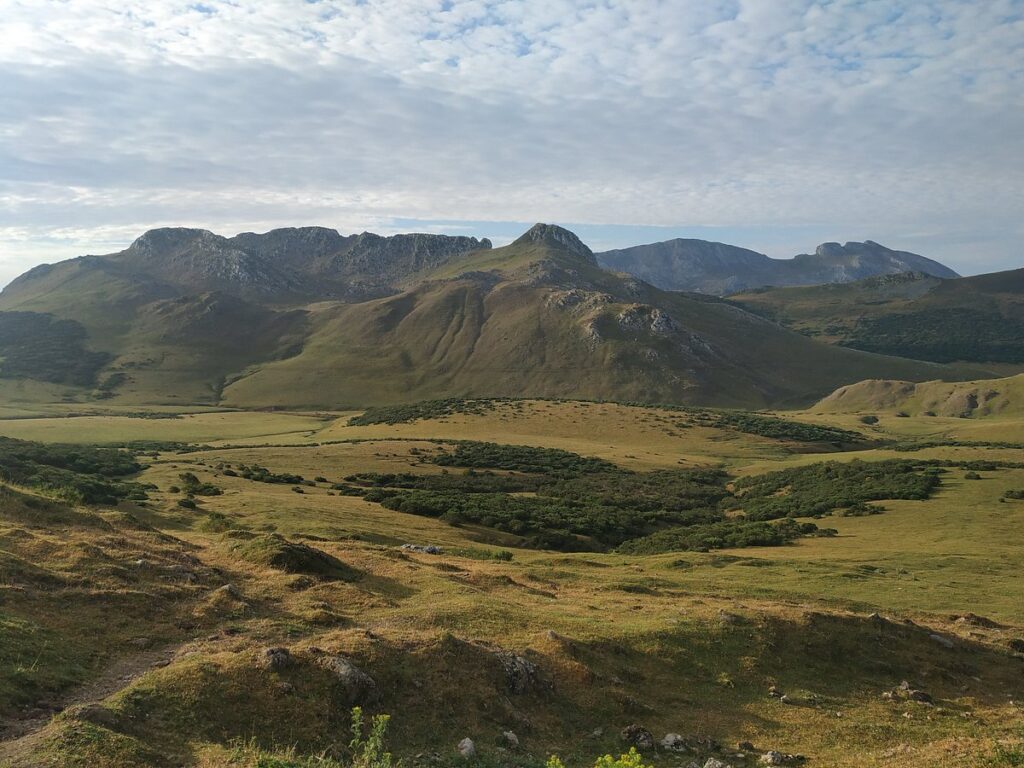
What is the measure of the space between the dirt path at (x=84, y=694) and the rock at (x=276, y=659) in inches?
138

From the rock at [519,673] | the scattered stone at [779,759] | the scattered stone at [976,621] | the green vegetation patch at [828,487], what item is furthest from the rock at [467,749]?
the green vegetation patch at [828,487]

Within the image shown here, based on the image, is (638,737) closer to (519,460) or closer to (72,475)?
(72,475)

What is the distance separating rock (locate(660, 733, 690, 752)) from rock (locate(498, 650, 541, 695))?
12.8ft

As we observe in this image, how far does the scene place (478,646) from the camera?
20.2 metres

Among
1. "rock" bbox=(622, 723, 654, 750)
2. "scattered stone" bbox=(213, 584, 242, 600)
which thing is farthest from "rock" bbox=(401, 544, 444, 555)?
"rock" bbox=(622, 723, 654, 750)

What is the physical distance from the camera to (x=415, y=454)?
110 metres

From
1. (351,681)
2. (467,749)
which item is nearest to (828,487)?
(467,749)

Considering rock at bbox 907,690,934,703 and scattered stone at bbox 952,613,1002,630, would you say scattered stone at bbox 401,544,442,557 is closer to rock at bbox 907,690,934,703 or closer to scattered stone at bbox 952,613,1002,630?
rock at bbox 907,690,934,703

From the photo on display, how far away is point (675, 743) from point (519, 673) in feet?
15.3

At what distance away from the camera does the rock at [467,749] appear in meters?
15.4

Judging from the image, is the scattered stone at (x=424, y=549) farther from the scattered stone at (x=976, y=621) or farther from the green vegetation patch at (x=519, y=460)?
the green vegetation patch at (x=519, y=460)

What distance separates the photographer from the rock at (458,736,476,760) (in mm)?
15406

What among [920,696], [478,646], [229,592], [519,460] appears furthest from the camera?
[519,460]

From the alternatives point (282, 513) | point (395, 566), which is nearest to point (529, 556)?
point (395, 566)
